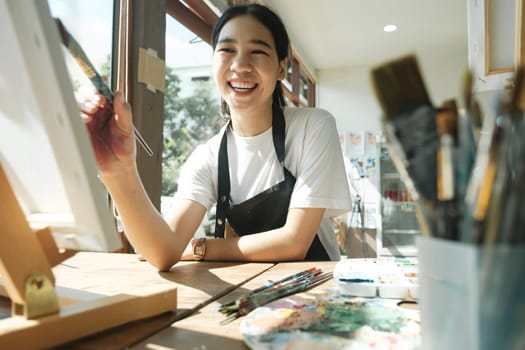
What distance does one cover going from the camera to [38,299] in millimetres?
371

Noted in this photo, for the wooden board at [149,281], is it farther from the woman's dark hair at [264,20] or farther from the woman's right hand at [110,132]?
the woman's dark hair at [264,20]

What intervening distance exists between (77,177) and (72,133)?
0.13 ft

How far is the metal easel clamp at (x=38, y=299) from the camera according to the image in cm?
37

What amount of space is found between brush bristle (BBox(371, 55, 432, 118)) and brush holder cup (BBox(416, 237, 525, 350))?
0.28 ft

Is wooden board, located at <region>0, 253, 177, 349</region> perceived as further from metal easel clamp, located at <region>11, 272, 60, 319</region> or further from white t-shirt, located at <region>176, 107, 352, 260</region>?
white t-shirt, located at <region>176, 107, 352, 260</region>

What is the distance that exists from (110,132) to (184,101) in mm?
1502

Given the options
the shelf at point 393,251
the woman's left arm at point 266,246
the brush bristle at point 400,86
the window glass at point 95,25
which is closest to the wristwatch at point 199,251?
the woman's left arm at point 266,246

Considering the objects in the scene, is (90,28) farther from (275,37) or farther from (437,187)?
(437,187)

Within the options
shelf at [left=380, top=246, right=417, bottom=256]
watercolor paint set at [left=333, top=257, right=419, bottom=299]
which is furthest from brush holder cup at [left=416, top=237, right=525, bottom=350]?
shelf at [left=380, top=246, right=417, bottom=256]

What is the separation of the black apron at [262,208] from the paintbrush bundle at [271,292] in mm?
438

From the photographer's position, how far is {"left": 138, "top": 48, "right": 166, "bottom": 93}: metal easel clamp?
1427mm

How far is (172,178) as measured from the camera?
1822 mm

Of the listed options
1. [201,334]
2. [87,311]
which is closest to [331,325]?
[201,334]

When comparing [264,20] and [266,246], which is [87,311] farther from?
[264,20]
